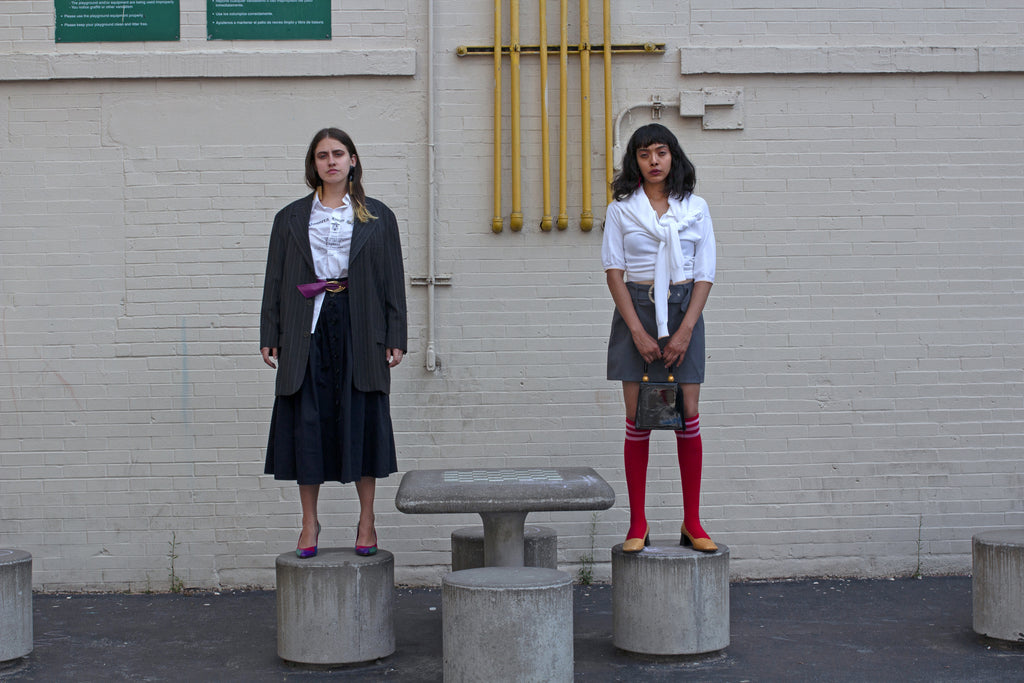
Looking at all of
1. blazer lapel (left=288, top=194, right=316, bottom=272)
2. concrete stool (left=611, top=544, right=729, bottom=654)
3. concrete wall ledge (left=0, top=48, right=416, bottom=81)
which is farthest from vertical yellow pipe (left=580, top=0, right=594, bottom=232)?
concrete stool (left=611, top=544, right=729, bottom=654)

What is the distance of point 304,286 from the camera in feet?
15.6

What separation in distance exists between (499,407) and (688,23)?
2.48 meters

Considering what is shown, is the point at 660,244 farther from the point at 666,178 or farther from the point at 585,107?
the point at 585,107

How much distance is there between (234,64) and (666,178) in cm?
279

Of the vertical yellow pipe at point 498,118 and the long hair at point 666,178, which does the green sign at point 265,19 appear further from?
the long hair at point 666,178

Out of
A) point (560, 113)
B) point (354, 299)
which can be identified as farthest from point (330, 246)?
point (560, 113)

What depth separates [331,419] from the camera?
4.77 metres

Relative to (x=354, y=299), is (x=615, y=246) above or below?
above

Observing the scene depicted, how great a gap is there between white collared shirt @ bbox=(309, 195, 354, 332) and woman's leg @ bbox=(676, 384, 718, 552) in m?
1.58

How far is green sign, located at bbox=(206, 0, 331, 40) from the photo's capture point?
6.36 metres

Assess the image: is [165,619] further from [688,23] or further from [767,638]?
[688,23]

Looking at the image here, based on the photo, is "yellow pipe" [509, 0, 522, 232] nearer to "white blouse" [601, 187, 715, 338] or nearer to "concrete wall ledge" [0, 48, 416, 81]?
"concrete wall ledge" [0, 48, 416, 81]

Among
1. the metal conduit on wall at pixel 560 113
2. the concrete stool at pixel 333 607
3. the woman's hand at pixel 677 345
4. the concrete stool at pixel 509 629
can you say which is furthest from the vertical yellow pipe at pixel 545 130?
the concrete stool at pixel 509 629

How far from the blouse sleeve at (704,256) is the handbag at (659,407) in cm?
51
